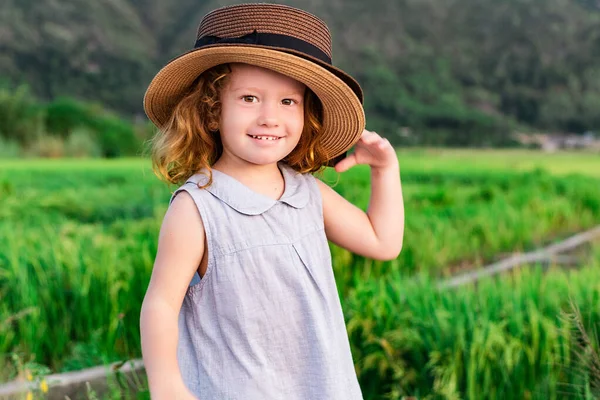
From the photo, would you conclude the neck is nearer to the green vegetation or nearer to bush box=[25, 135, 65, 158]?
bush box=[25, 135, 65, 158]

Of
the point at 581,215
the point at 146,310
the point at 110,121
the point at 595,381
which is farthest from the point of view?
the point at 110,121

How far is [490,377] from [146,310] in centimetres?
135

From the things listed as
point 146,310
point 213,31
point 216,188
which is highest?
point 213,31

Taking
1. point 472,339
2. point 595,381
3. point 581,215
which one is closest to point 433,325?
point 472,339

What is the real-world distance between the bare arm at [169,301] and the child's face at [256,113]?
0.19 metres

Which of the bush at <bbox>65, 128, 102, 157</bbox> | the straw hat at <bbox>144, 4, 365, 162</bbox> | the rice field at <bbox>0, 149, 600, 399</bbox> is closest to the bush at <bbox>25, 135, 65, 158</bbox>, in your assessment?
the bush at <bbox>65, 128, 102, 157</bbox>

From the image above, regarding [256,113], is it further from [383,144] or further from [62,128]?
[62,128]

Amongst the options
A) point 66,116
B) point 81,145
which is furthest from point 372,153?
point 66,116

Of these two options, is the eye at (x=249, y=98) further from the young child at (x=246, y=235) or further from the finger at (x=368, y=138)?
the finger at (x=368, y=138)

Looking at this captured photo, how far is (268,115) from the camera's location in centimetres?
153

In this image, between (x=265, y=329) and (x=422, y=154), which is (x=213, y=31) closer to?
(x=265, y=329)

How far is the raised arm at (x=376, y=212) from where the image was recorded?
182 centimetres

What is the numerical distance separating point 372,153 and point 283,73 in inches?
15.8

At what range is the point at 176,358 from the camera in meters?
1.50
